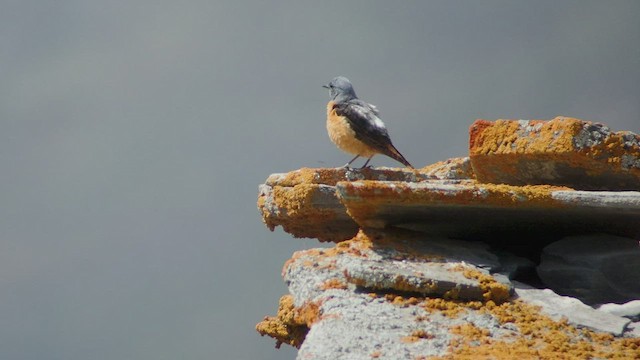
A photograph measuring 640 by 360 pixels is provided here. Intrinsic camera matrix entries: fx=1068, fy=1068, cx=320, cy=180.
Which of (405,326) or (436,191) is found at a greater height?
(436,191)

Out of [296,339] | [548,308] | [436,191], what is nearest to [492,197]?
[436,191]

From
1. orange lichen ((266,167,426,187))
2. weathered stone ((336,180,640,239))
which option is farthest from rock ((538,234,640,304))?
orange lichen ((266,167,426,187))

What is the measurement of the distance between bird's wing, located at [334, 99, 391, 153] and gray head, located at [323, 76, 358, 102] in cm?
36

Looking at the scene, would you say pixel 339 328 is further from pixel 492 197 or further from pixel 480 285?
pixel 492 197

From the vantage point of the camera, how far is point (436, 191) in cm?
603

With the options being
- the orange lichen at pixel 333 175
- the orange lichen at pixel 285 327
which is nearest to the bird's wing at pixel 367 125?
the orange lichen at pixel 333 175

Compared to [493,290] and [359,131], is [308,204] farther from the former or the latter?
[359,131]

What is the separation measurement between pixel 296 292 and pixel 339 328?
0.86 m

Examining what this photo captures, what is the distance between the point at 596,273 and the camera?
20.3 ft

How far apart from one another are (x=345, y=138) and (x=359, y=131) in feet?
0.55

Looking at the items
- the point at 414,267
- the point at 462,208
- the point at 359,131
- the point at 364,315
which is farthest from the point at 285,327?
the point at 359,131

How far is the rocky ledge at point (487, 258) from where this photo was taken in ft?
17.4

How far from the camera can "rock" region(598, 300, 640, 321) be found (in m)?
5.74

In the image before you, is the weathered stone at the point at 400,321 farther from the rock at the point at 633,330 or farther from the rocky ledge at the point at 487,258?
the rock at the point at 633,330
